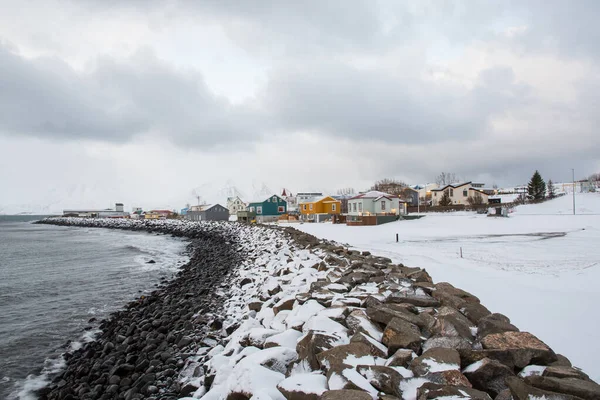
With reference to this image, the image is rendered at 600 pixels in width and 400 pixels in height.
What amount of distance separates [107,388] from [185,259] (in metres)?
17.0

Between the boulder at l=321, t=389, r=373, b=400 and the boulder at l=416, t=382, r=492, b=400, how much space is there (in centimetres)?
52

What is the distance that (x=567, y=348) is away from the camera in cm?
537

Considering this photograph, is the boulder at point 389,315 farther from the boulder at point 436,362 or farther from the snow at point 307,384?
the snow at point 307,384

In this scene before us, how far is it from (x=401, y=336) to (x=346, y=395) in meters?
1.49

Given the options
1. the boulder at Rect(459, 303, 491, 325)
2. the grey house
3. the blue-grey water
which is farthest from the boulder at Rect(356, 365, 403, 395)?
the grey house

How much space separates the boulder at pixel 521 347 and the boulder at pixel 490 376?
408 millimetres

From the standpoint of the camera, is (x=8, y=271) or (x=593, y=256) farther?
(x=8, y=271)

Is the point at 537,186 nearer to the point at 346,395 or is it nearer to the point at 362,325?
the point at 362,325

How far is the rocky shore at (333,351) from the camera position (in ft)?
10.5

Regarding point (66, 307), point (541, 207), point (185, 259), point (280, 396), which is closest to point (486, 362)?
point (280, 396)

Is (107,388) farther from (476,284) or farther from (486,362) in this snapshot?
(476,284)

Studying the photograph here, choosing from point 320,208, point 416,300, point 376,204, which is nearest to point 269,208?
point 320,208

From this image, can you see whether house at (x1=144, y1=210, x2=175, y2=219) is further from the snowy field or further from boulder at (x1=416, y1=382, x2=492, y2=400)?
boulder at (x1=416, y1=382, x2=492, y2=400)

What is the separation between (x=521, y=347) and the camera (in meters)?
3.73
